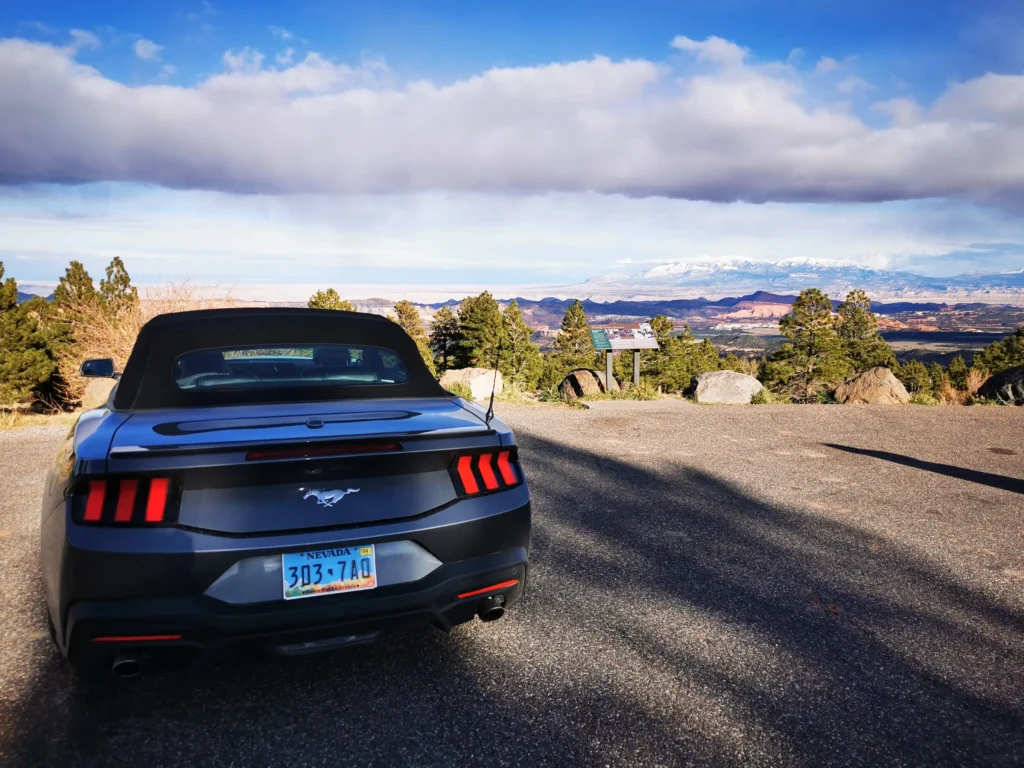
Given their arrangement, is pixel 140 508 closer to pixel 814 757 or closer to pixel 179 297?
pixel 814 757

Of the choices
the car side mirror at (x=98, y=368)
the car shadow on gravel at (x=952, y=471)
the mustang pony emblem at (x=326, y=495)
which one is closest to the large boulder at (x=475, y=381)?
the car shadow on gravel at (x=952, y=471)

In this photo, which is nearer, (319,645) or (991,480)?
(319,645)

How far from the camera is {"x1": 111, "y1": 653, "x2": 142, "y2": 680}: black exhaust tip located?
2.09 metres

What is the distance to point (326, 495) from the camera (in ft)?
7.29

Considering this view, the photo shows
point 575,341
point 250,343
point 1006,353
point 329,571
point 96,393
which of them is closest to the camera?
point 329,571

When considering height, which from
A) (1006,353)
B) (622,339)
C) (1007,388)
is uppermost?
(622,339)

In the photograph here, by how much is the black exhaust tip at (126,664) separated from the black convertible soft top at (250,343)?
1.02 metres

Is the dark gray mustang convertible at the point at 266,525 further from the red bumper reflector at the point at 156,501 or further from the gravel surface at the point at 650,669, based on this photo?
the gravel surface at the point at 650,669

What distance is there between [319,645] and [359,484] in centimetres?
59

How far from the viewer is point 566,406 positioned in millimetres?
12016

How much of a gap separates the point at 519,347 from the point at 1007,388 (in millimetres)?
42132

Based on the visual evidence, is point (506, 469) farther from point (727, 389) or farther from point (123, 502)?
point (727, 389)

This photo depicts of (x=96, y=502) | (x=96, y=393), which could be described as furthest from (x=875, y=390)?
(x=96, y=393)

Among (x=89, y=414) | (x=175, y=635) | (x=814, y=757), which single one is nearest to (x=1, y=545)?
(x=89, y=414)
